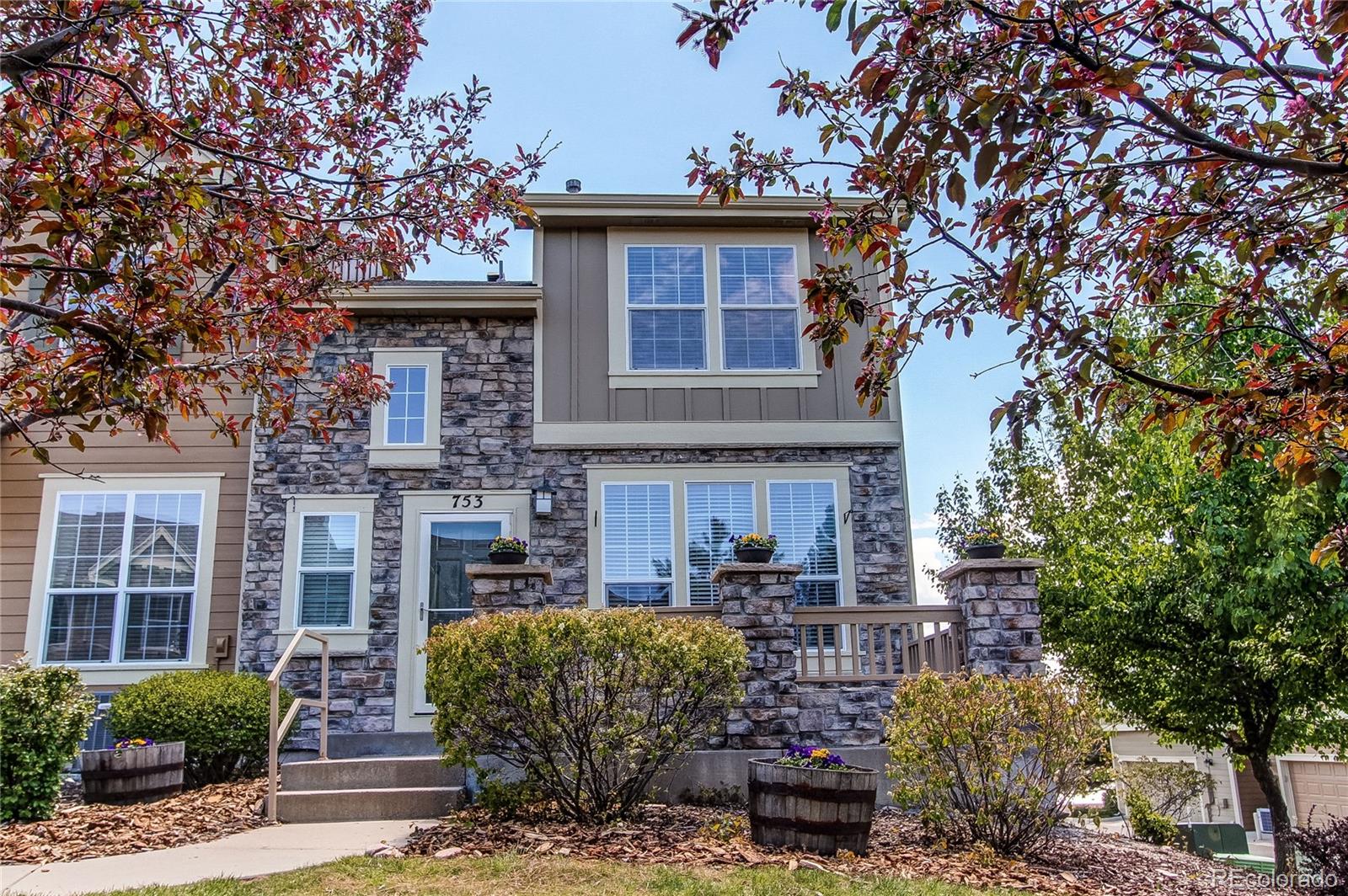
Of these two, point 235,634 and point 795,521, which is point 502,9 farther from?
point 235,634

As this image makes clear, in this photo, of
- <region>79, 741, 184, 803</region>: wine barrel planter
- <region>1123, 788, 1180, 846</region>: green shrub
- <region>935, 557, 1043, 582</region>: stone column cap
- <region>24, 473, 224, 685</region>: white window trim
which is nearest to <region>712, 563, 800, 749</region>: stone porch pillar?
<region>935, 557, 1043, 582</region>: stone column cap

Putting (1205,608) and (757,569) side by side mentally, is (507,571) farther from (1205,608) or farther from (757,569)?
(1205,608)

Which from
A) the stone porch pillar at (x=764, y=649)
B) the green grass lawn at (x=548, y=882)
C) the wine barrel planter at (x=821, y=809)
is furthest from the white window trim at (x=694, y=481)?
the green grass lawn at (x=548, y=882)

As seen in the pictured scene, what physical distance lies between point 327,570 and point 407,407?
6.03ft

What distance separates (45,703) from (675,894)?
17.8ft

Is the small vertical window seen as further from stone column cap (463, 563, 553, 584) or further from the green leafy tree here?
the green leafy tree

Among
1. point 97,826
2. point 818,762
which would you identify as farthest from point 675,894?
point 97,826

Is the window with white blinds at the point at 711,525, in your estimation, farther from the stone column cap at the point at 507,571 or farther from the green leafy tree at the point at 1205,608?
the green leafy tree at the point at 1205,608

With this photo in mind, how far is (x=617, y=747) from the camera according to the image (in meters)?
5.64

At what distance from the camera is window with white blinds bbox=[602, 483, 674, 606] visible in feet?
30.9

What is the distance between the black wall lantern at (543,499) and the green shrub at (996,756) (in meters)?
4.77

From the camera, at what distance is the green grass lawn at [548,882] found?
4242 mm

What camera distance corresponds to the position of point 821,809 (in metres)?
5.15

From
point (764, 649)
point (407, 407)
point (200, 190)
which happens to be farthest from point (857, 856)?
point (407, 407)
